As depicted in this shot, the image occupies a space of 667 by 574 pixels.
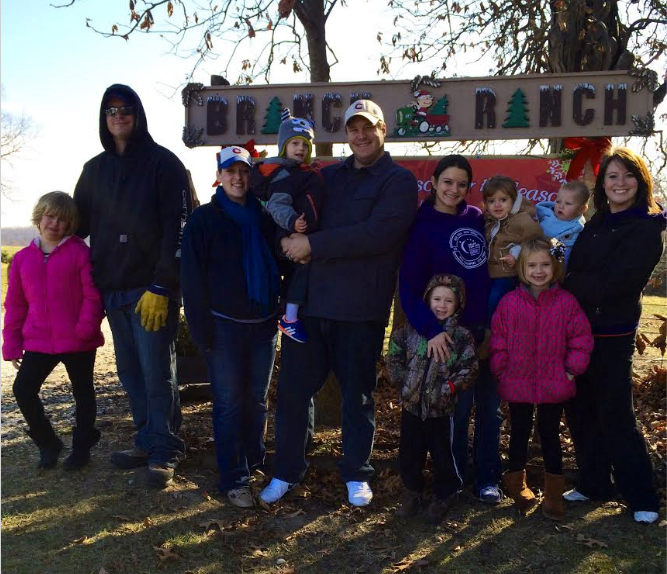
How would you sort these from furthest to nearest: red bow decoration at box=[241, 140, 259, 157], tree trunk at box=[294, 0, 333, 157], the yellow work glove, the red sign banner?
tree trunk at box=[294, 0, 333, 157] → the red sign banner → red bow decoration at box=[241, 140, 259, 157] → the yellow work glove

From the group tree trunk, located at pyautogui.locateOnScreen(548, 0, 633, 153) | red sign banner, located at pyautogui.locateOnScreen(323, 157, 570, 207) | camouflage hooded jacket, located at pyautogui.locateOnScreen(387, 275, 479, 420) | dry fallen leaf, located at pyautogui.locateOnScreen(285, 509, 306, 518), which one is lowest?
dry fallen leaf, located at pyautogui.locateOnScreen(285, 509, 306, 518)

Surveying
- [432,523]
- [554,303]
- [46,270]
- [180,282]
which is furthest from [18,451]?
[554,303]

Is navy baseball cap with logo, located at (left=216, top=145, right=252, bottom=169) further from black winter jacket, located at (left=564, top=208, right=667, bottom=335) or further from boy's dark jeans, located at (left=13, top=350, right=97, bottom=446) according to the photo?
black winter jacket, located at (left=564, top=208, right=667, bottom=335)

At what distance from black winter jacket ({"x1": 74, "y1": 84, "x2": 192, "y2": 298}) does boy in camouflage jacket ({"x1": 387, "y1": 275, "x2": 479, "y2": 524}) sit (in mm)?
1629

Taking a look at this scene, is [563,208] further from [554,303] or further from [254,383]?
[254,383]

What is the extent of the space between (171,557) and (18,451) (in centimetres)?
229

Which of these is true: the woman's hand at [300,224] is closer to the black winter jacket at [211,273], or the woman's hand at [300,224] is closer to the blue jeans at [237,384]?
the black winter jacket at [211,273]

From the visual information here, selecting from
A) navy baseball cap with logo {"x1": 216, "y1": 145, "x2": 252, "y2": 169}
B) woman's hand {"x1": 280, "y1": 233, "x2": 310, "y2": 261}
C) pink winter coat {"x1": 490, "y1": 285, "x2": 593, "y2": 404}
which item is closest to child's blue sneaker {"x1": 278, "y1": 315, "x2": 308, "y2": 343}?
woman's hand {"x1": 280, "y1": 233, "x2": 310, "y2": 261}

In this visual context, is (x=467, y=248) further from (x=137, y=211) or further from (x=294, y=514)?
(x=137, y=211)

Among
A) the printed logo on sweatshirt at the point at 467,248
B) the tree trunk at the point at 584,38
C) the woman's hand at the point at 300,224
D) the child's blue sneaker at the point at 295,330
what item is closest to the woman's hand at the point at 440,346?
the printed logo on sweatshirt at the point at 467,248

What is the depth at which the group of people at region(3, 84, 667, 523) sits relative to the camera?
3.54m

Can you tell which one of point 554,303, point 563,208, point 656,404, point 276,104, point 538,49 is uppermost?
point 538,49

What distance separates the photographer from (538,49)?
7.22 metres

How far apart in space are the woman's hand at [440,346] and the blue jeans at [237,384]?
1054 millimetres
